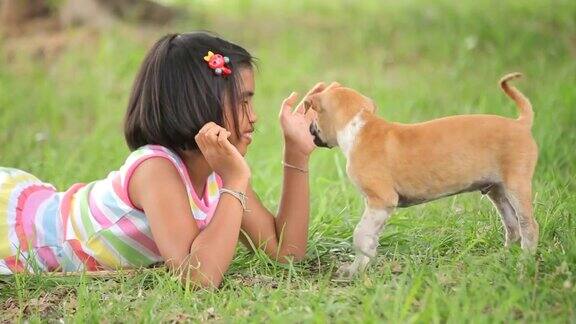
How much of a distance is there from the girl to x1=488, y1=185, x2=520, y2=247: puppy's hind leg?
80cm

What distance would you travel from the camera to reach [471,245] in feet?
11.5

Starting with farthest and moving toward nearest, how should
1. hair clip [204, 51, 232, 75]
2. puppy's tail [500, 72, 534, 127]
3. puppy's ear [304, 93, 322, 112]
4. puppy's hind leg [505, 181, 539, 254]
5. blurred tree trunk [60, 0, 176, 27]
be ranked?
blurred tree trunk [60, 0, 176, 27] < hair clip [204, 51, 232, 75] < puppy's ear [304, 93, 322, 112] < puppy's tail [500, 72, 534, 127] < puppy's hind leg [505, 181, 539, 254]

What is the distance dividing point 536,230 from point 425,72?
5.04 m

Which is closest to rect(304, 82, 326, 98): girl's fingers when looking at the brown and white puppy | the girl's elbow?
the brown and white puppy

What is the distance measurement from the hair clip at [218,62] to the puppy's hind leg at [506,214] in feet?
3.96

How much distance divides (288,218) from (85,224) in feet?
3.03

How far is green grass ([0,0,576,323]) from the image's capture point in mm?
3104

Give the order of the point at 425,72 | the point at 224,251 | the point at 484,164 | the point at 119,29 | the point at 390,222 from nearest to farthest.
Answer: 1. the point at 484,164
2. the point at 224,251
3. the point at 390,222
4. the point at 425,72
5. the point at 119,29

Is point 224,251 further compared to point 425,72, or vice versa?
point 425,72

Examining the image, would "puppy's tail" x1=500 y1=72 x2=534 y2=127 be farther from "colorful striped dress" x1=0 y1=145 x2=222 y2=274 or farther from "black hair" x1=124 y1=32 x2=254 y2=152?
"colorful striped dress" x1=0 y1=145 x2=222 y2=274

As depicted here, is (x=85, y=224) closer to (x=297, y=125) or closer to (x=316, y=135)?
(x=297, y=125)

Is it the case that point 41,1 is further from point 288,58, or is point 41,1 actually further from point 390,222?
point 390,222

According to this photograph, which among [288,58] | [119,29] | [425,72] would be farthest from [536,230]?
[119,29]

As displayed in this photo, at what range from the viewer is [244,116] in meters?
3.67
